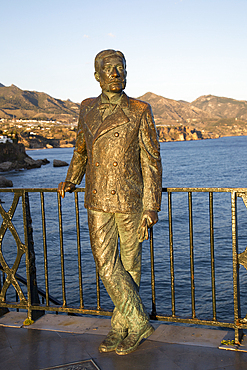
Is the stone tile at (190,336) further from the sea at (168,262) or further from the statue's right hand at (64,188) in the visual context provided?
the sea at (168,262)

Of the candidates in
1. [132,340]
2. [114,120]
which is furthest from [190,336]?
[114,120]

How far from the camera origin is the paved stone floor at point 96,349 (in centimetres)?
320

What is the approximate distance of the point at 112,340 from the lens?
348 centimetres

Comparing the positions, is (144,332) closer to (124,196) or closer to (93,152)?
(124,196)

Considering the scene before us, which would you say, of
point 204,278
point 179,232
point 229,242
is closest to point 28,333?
point 204,278

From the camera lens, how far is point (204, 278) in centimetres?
1664

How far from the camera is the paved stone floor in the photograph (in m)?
3.20

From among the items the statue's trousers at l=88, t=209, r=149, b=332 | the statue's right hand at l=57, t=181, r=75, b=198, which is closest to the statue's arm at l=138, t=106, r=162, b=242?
the statue's trousers at l=88, t=209, r=149, b=332

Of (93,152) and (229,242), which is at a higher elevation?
(93,152)

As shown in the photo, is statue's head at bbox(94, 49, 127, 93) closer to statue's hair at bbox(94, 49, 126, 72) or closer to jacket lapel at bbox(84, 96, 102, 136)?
statue's hair at bbox(94, 49, 126, 72)

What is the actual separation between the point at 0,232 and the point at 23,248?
1.18 ft

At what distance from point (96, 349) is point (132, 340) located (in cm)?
32

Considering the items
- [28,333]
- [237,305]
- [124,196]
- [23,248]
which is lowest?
[28,333]

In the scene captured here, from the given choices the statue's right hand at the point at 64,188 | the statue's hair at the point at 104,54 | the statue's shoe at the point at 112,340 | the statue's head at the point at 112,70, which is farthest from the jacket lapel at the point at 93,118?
the statue's shoe at the point at 112,340
